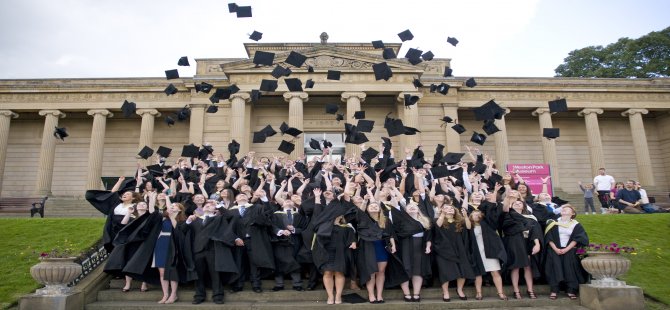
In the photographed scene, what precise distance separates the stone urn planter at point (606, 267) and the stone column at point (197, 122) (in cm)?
2522

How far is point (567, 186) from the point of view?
32031mm

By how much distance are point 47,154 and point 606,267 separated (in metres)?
33.3

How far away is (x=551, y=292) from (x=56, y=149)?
1371 inches

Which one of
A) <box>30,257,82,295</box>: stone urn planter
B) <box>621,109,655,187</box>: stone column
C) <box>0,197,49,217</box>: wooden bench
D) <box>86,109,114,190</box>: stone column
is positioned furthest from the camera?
<box>621,109,655,187</box>: stone column

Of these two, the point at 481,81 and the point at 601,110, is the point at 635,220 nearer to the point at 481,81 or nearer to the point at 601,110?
the point at 481,81

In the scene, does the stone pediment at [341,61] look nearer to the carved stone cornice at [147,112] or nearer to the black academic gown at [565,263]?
the carved stone cornice at [147,112]

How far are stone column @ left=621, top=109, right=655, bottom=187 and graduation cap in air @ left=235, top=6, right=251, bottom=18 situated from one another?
29851mm

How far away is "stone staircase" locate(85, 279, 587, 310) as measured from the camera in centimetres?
737

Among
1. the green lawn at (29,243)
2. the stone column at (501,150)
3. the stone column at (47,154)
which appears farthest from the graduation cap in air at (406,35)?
the stone column at (47,154)

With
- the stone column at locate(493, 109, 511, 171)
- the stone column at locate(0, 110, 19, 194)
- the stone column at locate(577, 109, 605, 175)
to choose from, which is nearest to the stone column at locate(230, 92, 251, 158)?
the stone column at locate(0, 110, 19, 194)

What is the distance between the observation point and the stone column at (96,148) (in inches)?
1142

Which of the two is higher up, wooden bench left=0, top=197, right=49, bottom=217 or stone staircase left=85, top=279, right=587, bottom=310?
wooden bench left=0, top=197, right=49, bottom=217

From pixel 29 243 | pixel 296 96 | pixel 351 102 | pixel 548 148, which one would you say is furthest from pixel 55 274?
pixel 548 148

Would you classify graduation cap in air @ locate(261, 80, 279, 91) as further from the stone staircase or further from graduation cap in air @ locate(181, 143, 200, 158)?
the stone staircase
